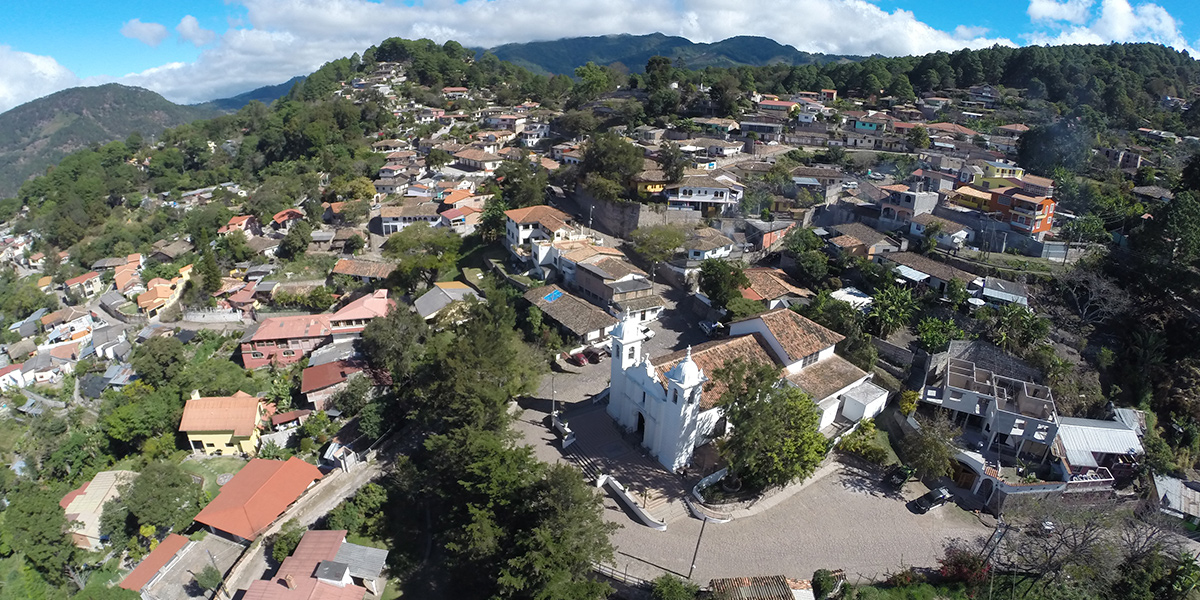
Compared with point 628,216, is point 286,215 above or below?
→ below

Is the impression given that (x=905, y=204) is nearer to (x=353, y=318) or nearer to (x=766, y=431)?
(x=766, y=431)

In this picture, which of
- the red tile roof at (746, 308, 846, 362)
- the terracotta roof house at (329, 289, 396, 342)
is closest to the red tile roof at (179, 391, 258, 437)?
the terracotta roof house at (329, 289, 396, 342)

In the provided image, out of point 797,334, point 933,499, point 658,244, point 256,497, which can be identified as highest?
point 658,244

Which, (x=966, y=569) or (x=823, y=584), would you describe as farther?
(x=966, y=569)

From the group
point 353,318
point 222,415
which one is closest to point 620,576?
point 222,415

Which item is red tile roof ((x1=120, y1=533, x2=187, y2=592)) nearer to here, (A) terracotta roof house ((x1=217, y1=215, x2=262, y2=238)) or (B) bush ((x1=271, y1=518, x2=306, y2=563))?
(B) bush ((x1=271, y1=518, x2=306, y2=563))
